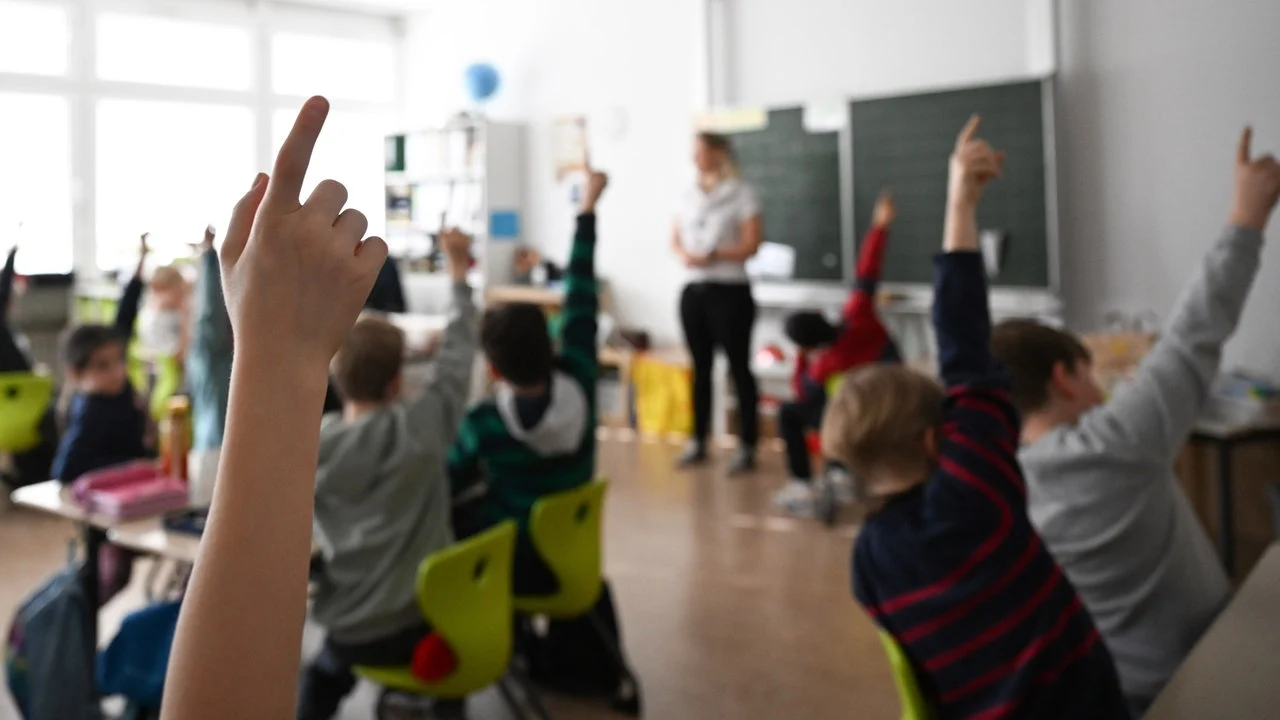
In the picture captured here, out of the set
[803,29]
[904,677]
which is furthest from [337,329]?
[803,29]

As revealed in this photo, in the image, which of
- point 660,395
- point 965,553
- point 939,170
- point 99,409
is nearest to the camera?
point 965,553

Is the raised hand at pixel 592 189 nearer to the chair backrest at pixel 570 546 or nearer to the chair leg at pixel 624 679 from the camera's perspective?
the chair backrest at pixel 570 546

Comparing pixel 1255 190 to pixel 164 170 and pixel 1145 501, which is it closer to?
pixel 1145 501

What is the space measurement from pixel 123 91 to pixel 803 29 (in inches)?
187

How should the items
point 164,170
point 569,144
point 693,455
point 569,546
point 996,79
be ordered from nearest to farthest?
point 569,546
point 996,79
point 693,455
point 569,144
point 164,170

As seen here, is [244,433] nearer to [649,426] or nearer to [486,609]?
[486,609]

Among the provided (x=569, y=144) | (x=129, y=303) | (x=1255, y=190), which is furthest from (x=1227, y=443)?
(x=569, y=144)

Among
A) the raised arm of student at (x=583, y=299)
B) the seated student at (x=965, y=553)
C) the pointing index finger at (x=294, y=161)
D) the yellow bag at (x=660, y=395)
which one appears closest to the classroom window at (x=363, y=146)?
the yellow bag at (x=660, y=395)

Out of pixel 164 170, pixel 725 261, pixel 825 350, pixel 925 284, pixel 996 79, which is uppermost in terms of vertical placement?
pixel 164 170

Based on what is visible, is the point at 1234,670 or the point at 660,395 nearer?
the point at 1234,670

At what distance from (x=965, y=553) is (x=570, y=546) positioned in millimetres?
1339

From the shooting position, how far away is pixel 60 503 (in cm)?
240

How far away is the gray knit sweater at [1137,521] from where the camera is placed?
1.67 metres

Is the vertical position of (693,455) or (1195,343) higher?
(1195,343)
